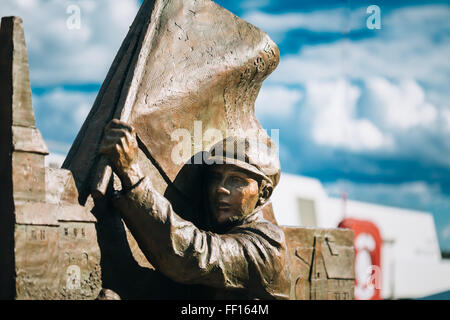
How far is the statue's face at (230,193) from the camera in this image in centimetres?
530

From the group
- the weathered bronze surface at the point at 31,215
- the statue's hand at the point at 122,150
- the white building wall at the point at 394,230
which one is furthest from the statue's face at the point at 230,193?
the white building wall at the point at 394,230

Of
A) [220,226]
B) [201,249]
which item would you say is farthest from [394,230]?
[201,249]

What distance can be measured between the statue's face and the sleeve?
155mm

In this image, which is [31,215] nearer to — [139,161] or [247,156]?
[139,161]

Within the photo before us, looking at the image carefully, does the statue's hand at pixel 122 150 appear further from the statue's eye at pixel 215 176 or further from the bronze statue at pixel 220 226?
the statue's eye at pixel 215 176

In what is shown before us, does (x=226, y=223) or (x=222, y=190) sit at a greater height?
(x=222, y=190)

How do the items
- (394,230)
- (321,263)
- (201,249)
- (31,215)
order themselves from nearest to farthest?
(31,215) → (201,249) → (321,263) → (394,230)

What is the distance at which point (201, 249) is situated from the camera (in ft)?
15.9

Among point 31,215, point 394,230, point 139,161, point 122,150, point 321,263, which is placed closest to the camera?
point 31,215

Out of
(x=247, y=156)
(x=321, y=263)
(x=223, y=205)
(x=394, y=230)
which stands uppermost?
(x=394, y=230)

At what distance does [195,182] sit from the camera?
18.3ft

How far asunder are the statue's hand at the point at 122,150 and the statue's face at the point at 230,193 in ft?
2.67

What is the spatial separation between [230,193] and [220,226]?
27cm

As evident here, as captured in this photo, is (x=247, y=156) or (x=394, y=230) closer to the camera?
(x=247, y=156)
